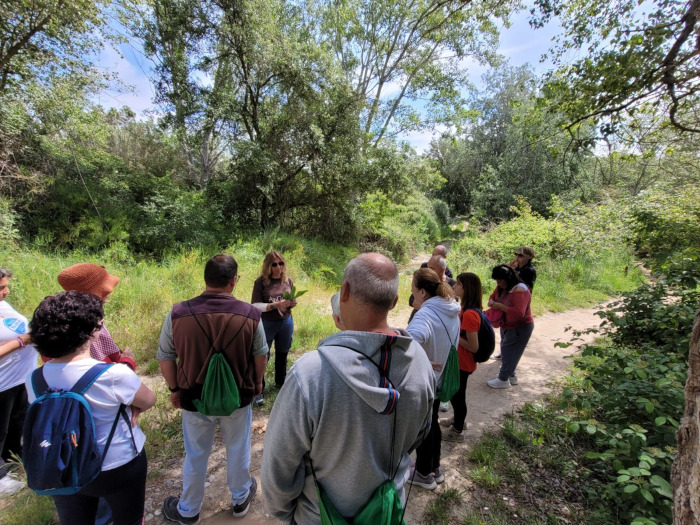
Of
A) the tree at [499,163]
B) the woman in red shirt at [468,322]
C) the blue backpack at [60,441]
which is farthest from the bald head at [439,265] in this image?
the tree at [499,163]

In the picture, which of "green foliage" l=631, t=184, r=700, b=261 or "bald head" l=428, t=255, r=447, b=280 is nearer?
"bald head" l=428, t=255, r=447, b=280

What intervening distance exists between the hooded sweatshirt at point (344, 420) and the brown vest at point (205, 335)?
1.00 m

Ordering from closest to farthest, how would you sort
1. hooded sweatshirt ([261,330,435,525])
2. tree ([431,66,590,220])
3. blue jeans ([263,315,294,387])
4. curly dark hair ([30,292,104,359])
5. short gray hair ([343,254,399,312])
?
hooded sweatshirt ([261,330,435,525])
short gray hair ([343,254,399,312])
curly dark hair ([30,292,104,359])
blue jeans ([263,315,294,387])
tree ([431,66,590,220])

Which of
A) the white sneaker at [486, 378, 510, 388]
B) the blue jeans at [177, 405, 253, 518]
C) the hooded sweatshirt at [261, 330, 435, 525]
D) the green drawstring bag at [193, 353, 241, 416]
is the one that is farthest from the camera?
the white sneaker at [486, 378, 510, 388]

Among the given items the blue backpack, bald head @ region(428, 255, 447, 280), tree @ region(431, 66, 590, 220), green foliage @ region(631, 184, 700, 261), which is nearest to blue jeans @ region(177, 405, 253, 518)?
the blue backpack

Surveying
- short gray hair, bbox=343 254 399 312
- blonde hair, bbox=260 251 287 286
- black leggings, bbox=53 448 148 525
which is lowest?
black leggings, bbox=53 448 148 525

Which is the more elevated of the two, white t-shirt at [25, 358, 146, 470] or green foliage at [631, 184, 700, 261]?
green foliage at [631, 184, 700, 261]

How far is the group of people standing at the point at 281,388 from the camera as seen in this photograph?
3.72ft

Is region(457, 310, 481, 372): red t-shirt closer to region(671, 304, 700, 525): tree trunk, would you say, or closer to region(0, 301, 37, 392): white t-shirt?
region(671, 304, 700, 525): tree trunk

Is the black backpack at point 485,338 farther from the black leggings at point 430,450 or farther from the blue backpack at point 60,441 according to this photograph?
the blue backpack at point 60,441

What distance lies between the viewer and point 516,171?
21.9 metres

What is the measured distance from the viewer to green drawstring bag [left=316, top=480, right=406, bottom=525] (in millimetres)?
1183

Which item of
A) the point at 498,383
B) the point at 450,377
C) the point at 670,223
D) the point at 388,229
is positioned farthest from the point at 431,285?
the point at 388,229

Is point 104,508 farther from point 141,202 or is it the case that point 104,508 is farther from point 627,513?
point 141,202
